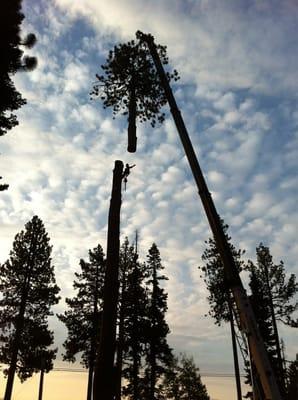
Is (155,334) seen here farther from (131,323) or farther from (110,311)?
(110,311)

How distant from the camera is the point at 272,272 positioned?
103ft

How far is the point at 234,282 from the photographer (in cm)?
798

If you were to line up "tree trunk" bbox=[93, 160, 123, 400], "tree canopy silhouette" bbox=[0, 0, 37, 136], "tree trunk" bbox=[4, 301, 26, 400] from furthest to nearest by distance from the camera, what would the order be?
"tree trunk" bbox=[4, 301, 26, 400] < "tree canopy silhouette" bbox=[0, 0, 37, 136] < "tree trunk" bbox=[93, 160, 123, 400]

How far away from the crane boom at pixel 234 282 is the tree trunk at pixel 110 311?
8.48 ft

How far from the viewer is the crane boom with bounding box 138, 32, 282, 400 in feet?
22.4

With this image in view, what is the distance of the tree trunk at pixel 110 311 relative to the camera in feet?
29.8

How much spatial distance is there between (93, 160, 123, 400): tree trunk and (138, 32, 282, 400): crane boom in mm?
2586

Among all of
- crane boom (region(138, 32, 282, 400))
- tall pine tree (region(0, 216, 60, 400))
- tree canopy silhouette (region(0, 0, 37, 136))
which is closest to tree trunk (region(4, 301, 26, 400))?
tall pine tree (region(0, 216, 60, 400))

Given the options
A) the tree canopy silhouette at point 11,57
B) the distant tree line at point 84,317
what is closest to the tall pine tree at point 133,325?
the distant tree line at point 84,317

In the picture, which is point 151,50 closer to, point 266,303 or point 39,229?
point 39,229

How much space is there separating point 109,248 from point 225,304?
19.3 meters

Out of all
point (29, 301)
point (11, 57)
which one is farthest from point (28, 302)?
point (11, 57)

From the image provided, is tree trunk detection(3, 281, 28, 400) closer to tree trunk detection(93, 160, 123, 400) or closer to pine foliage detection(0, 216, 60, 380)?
pine foliage detection(0, 216, 60, 380)

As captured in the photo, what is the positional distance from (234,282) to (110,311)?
12.1 feet
